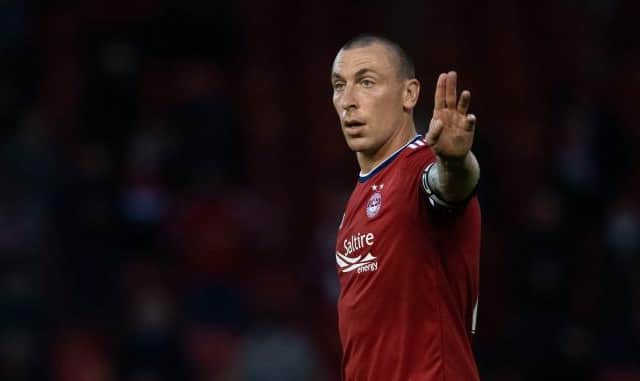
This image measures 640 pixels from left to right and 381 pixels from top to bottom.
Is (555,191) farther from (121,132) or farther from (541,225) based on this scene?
(121,132)

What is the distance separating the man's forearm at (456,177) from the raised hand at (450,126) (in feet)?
0.11

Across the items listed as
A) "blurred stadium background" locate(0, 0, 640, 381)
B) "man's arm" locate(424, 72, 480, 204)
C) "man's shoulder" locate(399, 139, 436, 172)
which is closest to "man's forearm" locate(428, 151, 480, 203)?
"man's arm" locate(424, 72, 480, 204)

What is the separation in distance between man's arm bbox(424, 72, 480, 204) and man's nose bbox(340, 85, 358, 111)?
630 mm

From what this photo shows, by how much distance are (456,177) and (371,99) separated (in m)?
0.68

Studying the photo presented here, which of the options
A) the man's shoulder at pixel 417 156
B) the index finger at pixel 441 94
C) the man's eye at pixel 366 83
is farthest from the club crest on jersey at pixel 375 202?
the index finger at pixel 441 94

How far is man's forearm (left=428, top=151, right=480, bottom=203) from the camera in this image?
3666mm

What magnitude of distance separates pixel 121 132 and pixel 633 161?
446 centimetres

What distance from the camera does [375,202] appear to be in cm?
418

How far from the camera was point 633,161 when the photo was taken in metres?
10.8

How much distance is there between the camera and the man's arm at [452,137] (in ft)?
11.9

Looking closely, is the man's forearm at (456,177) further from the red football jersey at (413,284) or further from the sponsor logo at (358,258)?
the sponsor logo at (358,258)

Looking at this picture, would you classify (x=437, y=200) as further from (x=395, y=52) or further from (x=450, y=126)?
(x=395, y=52)

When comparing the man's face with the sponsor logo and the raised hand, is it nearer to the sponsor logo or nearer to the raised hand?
the sponsor logo

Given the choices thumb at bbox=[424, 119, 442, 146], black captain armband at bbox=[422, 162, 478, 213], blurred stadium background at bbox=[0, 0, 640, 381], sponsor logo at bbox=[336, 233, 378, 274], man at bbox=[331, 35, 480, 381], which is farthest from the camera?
blurred stadium background at bbox=[0, 0, 640, 381]
